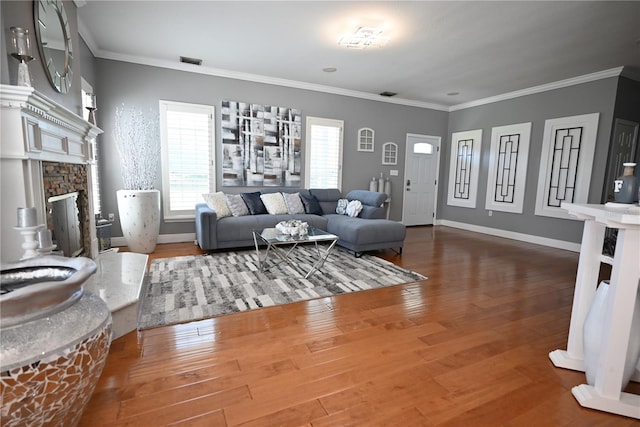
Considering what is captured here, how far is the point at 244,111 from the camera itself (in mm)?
4914

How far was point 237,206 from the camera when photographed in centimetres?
451

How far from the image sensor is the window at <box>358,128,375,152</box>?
6.05 meters

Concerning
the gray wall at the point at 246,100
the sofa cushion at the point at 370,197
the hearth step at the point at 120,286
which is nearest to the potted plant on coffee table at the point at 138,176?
the gray wall at the point at 246,100

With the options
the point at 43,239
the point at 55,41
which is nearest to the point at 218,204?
the point at 55,41

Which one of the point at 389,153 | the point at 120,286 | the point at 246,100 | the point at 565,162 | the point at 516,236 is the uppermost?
the point at 246,100

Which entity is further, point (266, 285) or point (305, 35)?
point (305, 35)

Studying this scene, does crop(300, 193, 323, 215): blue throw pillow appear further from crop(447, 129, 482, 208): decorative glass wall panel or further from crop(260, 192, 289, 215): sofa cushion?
crop(447, 129, 482, 208): decorative glass wall panel

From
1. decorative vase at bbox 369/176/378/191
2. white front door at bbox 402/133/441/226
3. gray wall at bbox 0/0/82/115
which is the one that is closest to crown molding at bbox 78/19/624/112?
white front door at bbox 402/133/441/226

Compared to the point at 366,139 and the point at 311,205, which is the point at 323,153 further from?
the point at 311,205

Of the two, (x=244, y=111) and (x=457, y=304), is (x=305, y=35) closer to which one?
(x=244, y=111)

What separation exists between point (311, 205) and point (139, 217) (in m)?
2.49

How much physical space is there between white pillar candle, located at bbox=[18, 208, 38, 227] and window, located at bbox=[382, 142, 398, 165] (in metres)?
5.70

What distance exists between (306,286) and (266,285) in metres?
0.40

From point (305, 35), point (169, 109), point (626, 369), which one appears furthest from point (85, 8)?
point (626, 369)
